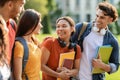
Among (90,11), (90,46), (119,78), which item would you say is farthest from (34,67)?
(90,11)

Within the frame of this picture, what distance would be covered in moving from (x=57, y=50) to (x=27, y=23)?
2.13ft

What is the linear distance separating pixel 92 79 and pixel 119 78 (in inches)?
223

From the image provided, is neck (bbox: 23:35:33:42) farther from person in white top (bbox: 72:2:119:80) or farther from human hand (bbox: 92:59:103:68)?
human hand (bbox: 92:59:103:68)

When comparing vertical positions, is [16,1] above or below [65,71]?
above

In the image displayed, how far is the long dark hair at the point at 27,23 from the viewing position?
13.9 feet

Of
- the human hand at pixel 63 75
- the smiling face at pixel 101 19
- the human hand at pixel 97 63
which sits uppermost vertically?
the smiling face at pixel 101 19

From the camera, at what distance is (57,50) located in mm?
4754

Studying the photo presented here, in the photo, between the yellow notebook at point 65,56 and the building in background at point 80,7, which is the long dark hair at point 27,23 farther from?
the building in background at point 80,7

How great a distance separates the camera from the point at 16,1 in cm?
374

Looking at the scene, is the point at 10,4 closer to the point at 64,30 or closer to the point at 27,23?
the point at 27,23

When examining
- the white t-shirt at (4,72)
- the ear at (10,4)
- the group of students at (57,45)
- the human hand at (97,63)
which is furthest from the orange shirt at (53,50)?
the white t-shirt at (4,72)

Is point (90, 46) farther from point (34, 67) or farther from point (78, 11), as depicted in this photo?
point (78, 11)

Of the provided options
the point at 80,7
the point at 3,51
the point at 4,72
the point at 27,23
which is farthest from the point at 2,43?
the point at 80,7

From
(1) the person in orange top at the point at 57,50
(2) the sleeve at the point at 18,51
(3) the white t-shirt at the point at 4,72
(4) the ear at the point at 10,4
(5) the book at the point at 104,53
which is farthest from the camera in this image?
(5) the book at the point at 104,53
